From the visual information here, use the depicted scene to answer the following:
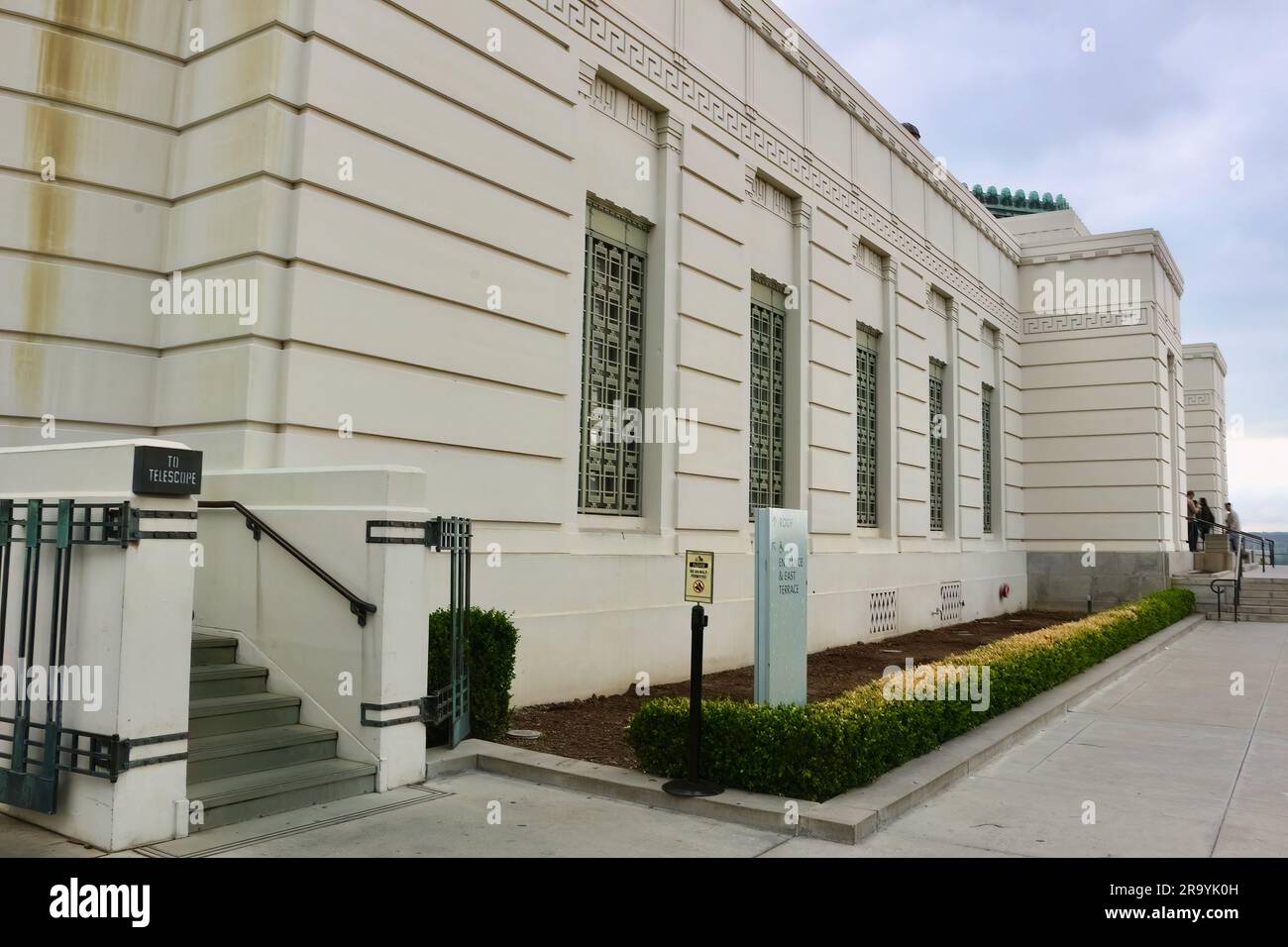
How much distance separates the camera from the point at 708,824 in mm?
6219

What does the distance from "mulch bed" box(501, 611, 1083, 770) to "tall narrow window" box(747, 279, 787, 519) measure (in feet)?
8.68

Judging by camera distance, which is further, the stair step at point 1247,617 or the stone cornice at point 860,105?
the stair step at point 1247,617

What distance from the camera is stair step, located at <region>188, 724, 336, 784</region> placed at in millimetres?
6188

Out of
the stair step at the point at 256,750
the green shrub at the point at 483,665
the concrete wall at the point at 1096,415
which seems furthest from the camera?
the concrete wall at the point at 1096,415

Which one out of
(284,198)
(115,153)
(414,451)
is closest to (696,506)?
(414,451)

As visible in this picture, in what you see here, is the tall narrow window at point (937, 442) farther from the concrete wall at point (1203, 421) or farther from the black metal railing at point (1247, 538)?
the concrete wall at point (1203, 421)

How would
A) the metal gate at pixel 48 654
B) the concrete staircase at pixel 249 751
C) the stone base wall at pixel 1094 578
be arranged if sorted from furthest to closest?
the stone base wall at pixel 1094 578, the concrete staircase at pixel 249 751, the metal gate at pixel 48 654

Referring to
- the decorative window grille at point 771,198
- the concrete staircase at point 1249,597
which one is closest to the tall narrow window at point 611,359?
the decorative window grille at point 771,198

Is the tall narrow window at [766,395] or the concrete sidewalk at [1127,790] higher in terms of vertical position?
the tall narrow window at [766,395]

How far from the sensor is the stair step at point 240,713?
6.52m

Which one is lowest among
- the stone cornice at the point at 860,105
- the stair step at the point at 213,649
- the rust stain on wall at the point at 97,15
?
the stair step at the point at 213,649

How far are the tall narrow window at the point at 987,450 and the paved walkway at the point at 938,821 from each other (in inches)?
613

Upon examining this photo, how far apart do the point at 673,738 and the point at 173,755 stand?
3.24 metres
